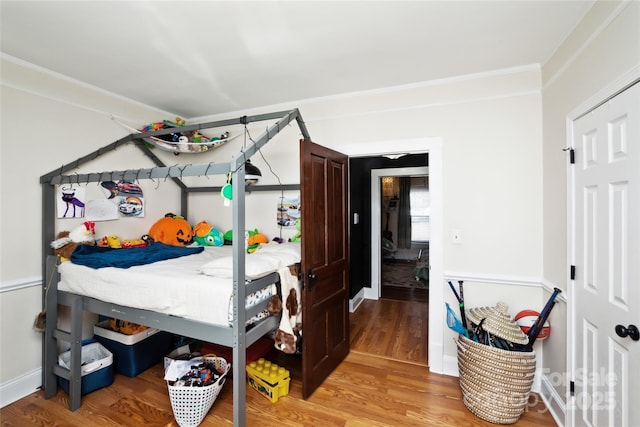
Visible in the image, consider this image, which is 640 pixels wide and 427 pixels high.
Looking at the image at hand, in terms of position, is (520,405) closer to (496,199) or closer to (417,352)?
(417,352)

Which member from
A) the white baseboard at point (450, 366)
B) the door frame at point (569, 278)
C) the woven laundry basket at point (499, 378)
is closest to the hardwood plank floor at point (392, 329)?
the white baseboard at point (450, 366)

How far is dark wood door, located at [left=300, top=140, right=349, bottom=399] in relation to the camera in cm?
201

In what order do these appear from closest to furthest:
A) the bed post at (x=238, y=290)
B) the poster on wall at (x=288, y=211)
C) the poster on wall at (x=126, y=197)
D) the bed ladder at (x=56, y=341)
Answer: the bed post at (x=238, y=290) < the bed ladder at (x=56, y=341) < the poster on wall at (x=126, y=197) < the poster on wall at (x=288, y=211)

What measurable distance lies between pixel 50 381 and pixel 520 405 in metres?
3.36

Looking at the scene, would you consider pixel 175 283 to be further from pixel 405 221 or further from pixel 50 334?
pixel 405 221

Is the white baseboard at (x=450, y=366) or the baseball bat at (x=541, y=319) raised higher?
the baseball bat at (x=541, y=319)

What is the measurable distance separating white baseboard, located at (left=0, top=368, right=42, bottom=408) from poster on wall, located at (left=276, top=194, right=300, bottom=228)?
2.30m

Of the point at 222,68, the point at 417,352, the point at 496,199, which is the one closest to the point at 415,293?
the point at 417,352

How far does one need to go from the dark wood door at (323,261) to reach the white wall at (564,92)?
5.15ft

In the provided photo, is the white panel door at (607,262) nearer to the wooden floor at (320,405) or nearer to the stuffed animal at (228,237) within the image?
the wooden floor at (320,405)

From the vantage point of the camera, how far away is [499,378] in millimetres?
1770

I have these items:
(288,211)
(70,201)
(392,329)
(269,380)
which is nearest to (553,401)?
(392,329)

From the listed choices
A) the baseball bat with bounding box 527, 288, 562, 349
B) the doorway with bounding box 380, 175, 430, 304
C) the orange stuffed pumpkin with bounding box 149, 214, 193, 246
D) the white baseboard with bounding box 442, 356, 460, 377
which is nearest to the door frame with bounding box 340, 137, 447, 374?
the white baseboard with bounding box 442, 356, 460, 377

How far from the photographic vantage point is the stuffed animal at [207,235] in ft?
9.79
